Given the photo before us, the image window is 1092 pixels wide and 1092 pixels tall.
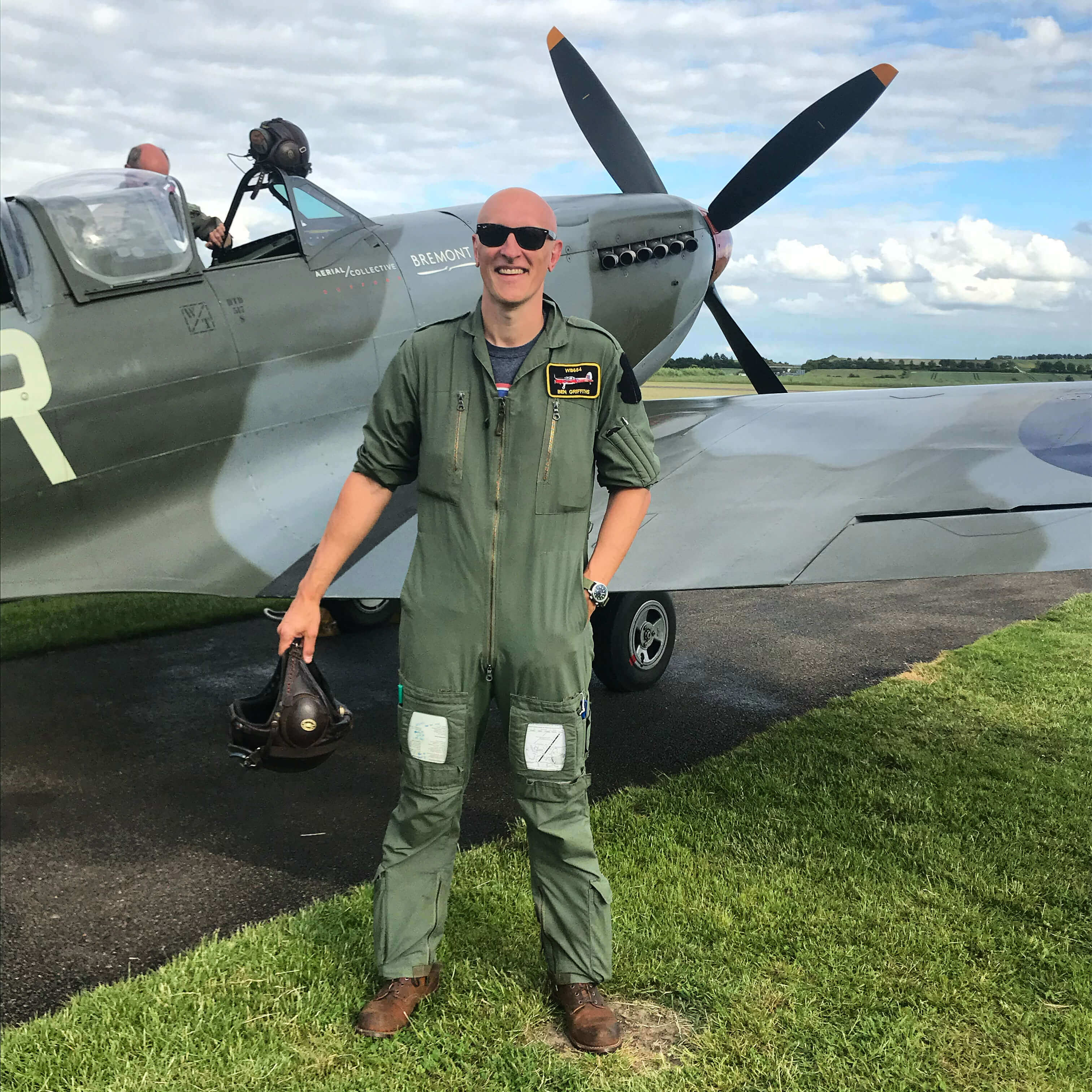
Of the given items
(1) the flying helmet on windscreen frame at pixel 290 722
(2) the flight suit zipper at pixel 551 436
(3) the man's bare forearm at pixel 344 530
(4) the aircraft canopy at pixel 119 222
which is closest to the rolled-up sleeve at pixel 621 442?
(2) the flight suit zipper at pixel 551 436

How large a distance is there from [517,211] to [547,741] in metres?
1.37

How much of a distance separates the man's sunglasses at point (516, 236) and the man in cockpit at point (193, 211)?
130 inches

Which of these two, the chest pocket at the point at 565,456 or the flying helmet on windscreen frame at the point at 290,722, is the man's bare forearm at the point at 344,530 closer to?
the flying helmet on windscreen frame at the point at 290,722

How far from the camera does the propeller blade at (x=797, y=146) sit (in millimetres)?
7707

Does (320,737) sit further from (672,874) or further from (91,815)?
(91,815)

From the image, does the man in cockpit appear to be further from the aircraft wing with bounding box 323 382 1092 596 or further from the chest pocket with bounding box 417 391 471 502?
the chest pocket with bounding box 417 391 471 502

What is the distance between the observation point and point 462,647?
2494 millimetres

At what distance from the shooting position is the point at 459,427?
252 cm

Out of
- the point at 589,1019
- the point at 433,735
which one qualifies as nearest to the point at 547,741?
the point at 433,735

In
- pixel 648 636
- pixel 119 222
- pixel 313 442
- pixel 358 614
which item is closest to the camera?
pixel 119 222

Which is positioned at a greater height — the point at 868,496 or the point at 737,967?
the point at 868,496

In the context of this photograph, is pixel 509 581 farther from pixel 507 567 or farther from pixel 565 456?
pixel 565 456

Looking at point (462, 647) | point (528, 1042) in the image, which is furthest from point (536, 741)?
point (528, 1042)

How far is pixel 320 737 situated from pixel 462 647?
46 cm
